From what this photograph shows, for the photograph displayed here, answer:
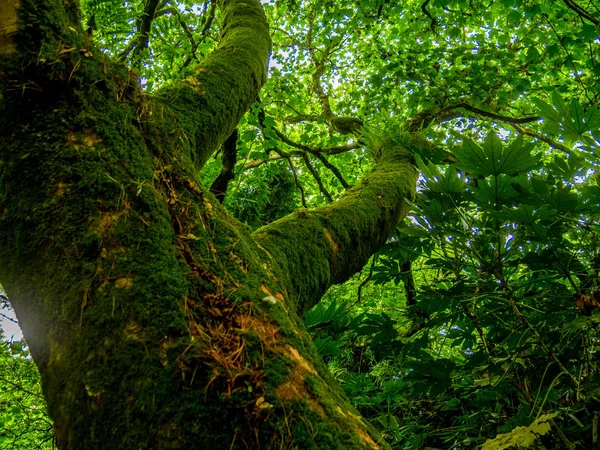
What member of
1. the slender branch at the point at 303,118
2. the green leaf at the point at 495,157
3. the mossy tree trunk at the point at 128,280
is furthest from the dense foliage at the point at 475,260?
the slender branch at the point at 303,118

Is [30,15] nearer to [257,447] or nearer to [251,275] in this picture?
[251,275]

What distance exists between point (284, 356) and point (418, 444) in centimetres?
169

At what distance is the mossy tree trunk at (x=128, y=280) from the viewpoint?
0.80 meters

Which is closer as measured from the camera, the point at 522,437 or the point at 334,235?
the point at 522,437

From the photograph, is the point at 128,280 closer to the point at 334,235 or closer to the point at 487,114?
the point at 334,235

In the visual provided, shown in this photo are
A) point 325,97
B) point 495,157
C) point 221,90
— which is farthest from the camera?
point 325,97

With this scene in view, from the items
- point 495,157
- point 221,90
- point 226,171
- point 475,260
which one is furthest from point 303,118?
point 495,157

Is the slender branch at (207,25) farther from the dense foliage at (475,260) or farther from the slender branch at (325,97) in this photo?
the slender branch at (325,97)

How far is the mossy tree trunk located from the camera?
795 mm

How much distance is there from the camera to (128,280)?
970 millimetres

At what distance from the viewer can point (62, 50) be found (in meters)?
1.31

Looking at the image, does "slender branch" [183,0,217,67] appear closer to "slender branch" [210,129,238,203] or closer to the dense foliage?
the dense foliage

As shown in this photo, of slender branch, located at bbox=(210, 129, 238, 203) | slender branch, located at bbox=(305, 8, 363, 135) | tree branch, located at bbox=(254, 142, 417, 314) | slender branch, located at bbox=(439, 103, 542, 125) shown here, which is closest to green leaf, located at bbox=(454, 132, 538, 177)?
tree branch, located at bbox=(254, 142, 417, 314)

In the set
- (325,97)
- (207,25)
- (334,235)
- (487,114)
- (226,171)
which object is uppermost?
(325,97)
